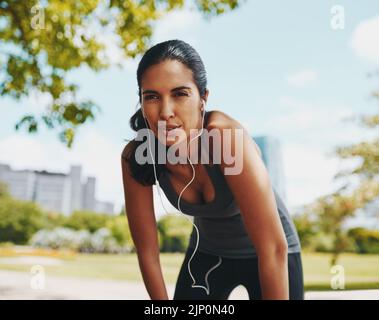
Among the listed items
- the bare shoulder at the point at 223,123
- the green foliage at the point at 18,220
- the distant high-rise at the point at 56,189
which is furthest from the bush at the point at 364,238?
the green foliage at the point at 18,220

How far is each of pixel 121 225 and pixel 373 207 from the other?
3843mm

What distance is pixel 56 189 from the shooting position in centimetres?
582

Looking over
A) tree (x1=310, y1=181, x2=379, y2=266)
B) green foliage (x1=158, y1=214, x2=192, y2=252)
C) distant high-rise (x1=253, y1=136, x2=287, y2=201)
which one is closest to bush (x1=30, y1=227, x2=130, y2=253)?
green foliage (x1=158, y1=214, x2=192, y2=252)

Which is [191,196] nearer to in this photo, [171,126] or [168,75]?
[171,126]

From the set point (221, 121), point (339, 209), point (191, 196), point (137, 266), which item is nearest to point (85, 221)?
point (137, 266)

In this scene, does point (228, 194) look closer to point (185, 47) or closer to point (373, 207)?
point (185, 47)

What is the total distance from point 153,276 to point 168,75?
2.35ft

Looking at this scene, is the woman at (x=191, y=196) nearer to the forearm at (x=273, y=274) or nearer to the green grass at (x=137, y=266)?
the forearm at (x=273, y=274)

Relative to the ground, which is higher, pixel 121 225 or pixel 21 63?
pixel 21 63

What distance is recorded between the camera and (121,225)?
6465 millimetres

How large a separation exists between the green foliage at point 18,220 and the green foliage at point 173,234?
2028 mm

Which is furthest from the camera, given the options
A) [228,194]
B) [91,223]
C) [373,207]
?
[91,223]
